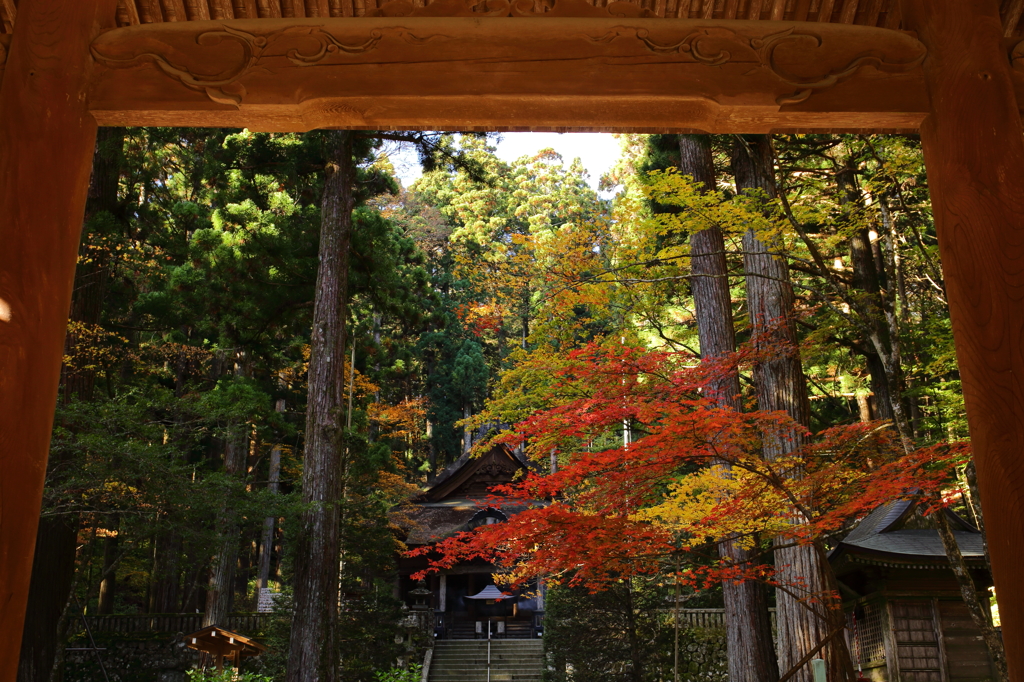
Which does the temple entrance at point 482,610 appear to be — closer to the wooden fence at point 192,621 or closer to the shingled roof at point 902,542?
the wooden fence at point 192,621

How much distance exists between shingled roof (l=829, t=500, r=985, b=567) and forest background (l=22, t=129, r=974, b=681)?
1.57 feet

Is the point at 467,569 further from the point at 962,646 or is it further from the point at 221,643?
the point at 962,646

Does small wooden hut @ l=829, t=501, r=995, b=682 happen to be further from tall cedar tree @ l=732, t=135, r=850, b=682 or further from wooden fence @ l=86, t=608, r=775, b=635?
tall cedar tree @ l=732, t=135, r=850, b=682

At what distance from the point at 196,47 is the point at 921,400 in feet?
41.0

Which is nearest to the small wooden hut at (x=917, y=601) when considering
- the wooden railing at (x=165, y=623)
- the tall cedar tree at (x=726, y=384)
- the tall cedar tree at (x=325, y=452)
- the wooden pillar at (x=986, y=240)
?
the tall cedar tree at (x=726, y=384)

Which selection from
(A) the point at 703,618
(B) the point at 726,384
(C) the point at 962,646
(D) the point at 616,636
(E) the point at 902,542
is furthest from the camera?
(A) the point at 703,618

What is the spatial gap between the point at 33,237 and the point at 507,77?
6.15 feet

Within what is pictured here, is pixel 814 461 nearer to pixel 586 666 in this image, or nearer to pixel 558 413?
pixel 558 413

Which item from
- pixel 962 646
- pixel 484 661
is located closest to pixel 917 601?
pixel 962 646

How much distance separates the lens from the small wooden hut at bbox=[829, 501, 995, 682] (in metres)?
9.49

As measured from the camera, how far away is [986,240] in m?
2.66

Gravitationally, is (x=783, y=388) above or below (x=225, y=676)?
above

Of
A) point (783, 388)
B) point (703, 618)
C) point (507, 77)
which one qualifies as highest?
point (507, 77)

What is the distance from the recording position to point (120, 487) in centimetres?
866
